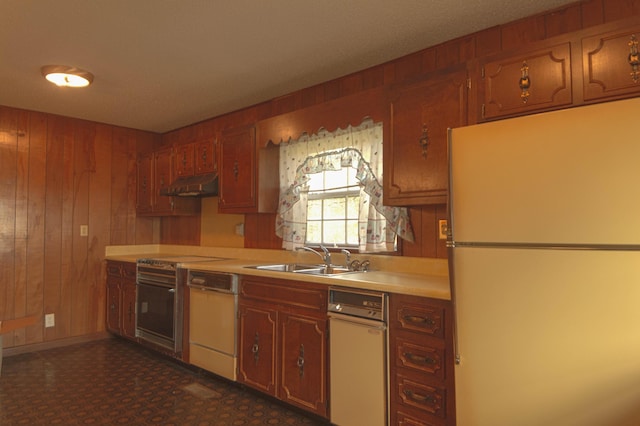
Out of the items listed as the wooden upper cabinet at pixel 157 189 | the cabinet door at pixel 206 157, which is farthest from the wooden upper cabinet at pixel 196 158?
the wooden upper cabinet at pixel 157 189

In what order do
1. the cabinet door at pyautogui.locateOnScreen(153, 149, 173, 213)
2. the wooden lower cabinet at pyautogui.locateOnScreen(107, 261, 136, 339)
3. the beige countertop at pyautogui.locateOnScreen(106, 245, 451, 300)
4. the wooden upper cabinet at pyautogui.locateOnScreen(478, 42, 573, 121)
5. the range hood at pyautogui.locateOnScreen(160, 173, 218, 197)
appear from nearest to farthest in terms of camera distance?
the wooden upper cabinet at pyautogui.locateOnScreen(478, 42, 573, 121)
the beige countertop at pyautogui.locateOnScreen(106, 245, 451, 300)
the range hood at pyautogui.locateOnScreen(160, 173, 218, 197)
the wooden lower cabinet at pyautogui.locateOnScreen(107, 261, 136, 339)
the cabinet door at pyautogui.locateOnScreen(153, 149, 173, 213)

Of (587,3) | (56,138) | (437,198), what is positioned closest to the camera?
(587,3)

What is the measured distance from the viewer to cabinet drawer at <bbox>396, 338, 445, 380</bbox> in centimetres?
204

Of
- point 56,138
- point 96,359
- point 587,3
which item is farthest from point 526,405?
point 56,138

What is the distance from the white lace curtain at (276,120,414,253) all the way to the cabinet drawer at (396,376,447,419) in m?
0.98

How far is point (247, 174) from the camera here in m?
3.68

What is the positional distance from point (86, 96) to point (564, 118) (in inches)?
148

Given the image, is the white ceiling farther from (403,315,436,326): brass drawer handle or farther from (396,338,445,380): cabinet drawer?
(396,338,445,380): cabinet drawer

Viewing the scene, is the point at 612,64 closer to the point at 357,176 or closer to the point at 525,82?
the point at 525,82

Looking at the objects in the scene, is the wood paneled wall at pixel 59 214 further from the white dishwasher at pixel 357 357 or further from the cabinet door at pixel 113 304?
the white dishwasher at pixel 357 357

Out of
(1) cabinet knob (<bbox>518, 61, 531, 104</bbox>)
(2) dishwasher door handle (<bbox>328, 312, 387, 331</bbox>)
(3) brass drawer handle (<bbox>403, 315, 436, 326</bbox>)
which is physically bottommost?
(2) dishwasher door handle (<bbox>328, 312, 387, 331</bbox>)

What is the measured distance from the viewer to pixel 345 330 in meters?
2.41

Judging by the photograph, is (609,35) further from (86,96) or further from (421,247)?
(86,96)

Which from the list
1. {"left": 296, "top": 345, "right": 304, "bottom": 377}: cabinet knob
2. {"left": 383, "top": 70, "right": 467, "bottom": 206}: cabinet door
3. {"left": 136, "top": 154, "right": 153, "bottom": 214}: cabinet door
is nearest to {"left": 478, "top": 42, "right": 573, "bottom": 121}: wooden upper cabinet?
{"left": 383, "top": 70, "right": 467, "bottom": 206}: cabinet door
